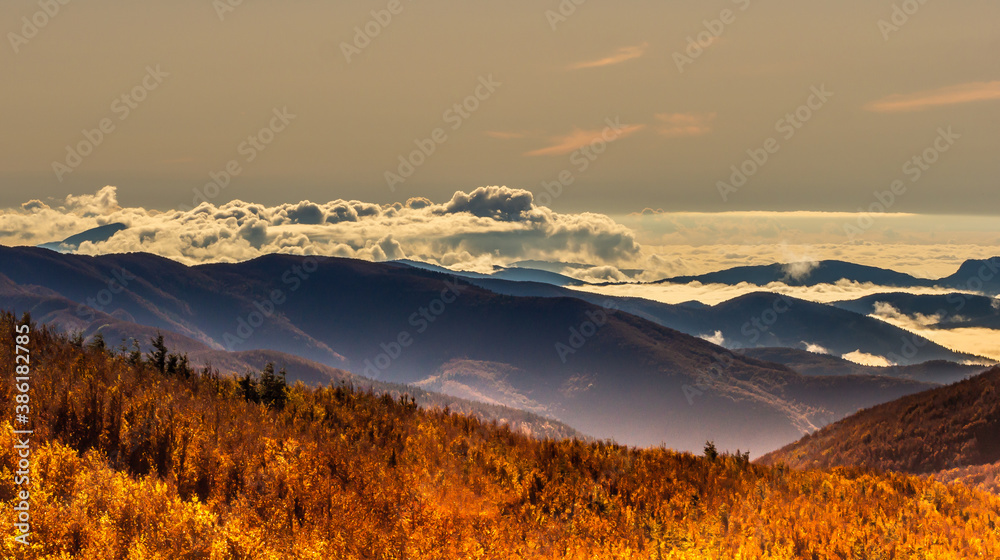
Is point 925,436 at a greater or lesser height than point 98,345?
greater

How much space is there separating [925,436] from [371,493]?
30.9 metres

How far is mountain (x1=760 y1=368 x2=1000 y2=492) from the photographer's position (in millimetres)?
27984

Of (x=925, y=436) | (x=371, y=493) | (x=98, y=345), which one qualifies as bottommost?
(x=371, y=493)

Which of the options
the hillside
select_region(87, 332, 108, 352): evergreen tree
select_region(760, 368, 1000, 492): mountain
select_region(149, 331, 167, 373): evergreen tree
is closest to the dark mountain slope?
select_region(760, 368, 1000, 492): mountain

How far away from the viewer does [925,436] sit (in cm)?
3070

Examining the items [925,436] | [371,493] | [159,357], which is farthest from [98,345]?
[925,436]

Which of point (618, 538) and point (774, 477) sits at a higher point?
point (774, 477)

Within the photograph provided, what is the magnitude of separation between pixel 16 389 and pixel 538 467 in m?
9.16

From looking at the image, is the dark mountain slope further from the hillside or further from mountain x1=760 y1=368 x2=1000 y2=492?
the hillside

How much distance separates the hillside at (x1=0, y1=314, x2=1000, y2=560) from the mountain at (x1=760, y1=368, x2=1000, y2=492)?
52.7 feet

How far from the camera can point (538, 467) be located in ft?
40.6

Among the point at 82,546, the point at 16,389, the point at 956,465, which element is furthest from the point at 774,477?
the point at 956,465

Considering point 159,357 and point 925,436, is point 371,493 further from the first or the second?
point 925,436

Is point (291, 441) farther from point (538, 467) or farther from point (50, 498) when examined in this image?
point (538, 467)
